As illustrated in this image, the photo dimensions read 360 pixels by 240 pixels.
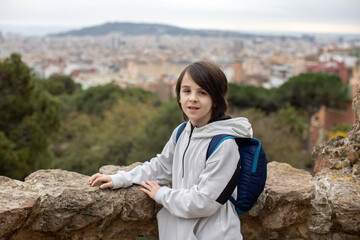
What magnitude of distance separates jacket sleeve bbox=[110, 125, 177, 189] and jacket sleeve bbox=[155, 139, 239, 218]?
31cm

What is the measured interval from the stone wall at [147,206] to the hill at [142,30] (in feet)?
82.4

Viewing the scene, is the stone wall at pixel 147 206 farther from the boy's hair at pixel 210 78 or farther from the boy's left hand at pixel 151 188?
the boy's hair at pixel 210 78

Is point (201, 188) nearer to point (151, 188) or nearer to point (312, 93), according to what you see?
point (151, 188)

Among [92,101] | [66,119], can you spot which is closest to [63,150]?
[66,119]

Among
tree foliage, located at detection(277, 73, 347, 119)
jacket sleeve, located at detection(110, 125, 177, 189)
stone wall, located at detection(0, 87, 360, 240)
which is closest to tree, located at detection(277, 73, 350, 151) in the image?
tree foliage, located at detection(277, 73, 347, 119)

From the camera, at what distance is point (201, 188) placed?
5.30 ft

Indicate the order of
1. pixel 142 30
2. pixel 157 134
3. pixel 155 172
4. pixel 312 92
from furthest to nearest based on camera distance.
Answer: pixel 142 30 → pixel 312 92 → pixel 157 134 → pixel 155 172

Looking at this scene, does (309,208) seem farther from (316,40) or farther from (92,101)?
(316,40)

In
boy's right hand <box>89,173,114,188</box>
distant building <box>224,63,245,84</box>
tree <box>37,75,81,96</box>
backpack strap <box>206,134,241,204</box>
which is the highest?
backpack strap <box>206,134,241,204</box>

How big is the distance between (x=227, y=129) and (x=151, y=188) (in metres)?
0.46

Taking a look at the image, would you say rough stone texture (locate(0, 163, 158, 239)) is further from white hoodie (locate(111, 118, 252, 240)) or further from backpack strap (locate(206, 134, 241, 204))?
backpack strap (locate(206, 134, 241, 204))

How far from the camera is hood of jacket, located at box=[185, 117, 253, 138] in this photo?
1.68m

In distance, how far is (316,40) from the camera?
132 metres

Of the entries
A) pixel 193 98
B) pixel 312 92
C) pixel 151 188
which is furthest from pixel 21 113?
pixel 312 92
